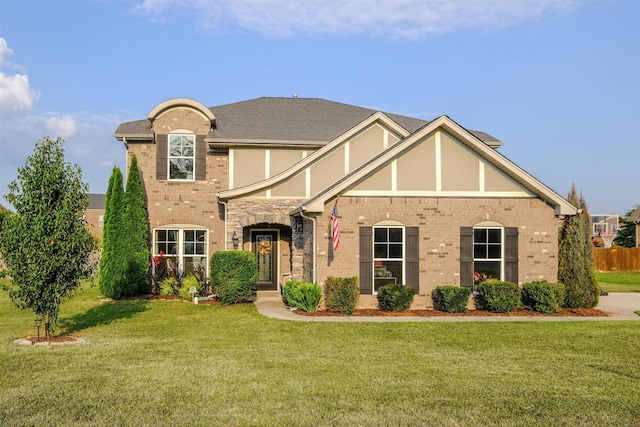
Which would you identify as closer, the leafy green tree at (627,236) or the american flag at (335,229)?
the american flag at (335,229)

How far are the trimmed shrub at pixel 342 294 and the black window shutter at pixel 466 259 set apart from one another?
9.92ft

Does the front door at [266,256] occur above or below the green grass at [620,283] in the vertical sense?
above

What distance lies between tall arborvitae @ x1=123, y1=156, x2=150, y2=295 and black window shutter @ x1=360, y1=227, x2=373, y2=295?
770 cm

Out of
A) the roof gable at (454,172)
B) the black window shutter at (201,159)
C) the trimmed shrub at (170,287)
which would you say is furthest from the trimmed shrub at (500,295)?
the black window shutter at (201,159)

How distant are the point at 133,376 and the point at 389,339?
4.87m

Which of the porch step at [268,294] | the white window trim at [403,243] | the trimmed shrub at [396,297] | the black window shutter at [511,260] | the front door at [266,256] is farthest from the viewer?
the front door at [266,256]

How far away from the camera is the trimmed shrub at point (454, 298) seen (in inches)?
528

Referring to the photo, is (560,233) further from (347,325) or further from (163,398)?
(163,398)

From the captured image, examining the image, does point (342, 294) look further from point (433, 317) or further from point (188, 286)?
point (188, 286)

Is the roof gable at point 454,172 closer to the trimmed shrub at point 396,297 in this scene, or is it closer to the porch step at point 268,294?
the trimmed shrub at point 396,297

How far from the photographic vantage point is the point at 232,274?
14.6 m

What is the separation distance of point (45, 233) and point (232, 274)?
575 centimetres

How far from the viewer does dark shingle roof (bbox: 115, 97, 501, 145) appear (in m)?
17.8

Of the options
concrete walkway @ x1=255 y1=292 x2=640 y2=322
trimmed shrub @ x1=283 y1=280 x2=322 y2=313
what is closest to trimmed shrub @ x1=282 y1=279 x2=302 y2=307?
trimmed shrub @ x1=283 y1=280 x2=322 y2=313
